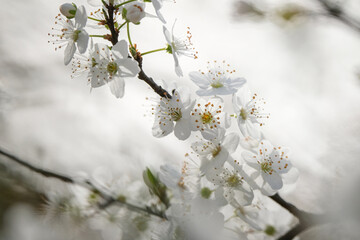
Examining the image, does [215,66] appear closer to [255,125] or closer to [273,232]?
[255,125]

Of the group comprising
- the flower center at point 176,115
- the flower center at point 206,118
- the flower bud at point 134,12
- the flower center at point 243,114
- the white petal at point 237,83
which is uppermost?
the white petal at point 237,83

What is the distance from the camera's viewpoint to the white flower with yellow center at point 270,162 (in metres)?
0.53

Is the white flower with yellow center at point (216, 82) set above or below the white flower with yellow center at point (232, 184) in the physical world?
above

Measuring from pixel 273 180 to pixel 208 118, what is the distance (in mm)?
144

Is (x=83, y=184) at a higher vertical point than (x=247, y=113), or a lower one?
→ lower

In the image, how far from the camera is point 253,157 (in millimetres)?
548

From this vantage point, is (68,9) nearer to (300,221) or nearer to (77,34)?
(77,34)

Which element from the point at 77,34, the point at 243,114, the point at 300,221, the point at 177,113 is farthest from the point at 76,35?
the point at 300,221

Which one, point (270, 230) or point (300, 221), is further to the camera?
point (270, 230)

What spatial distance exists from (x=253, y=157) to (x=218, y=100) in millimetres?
112

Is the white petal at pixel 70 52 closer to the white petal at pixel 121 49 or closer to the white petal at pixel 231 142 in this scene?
the white petal at pixel 121 49

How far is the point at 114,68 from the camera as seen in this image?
0.53 meters

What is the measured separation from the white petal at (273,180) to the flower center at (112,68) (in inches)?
11.5

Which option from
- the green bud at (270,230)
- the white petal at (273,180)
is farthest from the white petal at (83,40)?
the green bud at (270,230)
